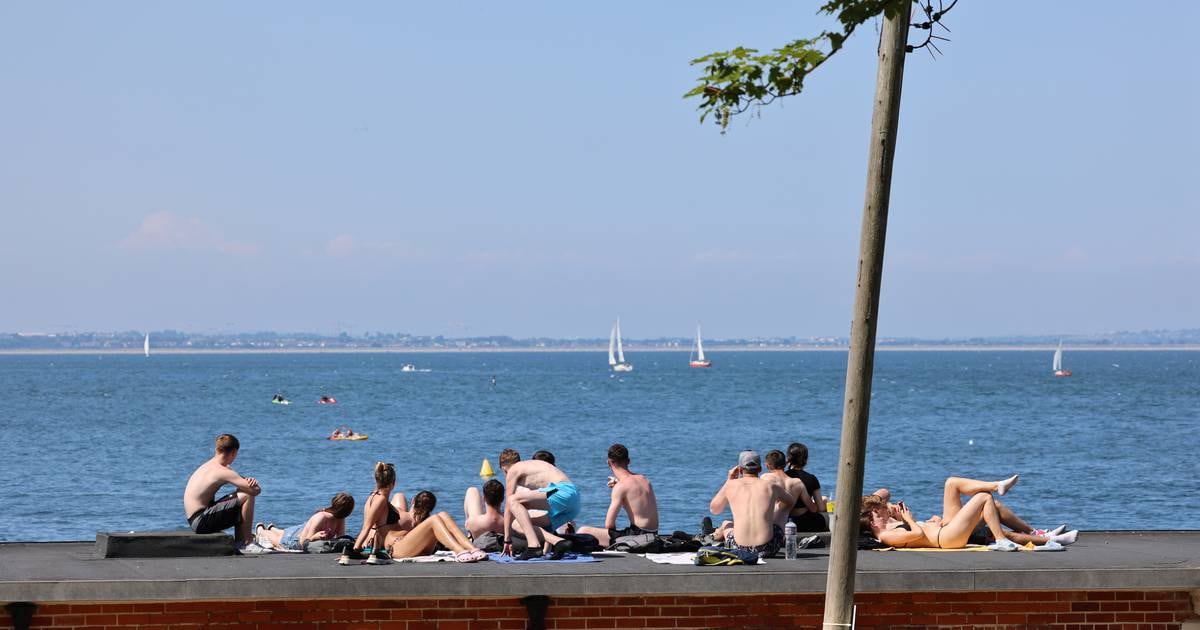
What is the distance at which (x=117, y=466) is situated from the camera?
2322 inches

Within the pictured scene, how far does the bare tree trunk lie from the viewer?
6.44 meters

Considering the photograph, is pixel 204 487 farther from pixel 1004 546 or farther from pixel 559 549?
pixel 1004 546

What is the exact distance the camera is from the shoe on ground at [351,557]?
39.4ft

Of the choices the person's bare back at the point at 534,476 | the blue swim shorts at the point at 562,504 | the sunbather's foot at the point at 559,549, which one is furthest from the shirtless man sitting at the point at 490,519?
the sunbather's foot at the point at 559,549

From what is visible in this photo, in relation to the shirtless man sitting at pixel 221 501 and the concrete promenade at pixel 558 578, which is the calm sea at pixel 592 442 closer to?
the shirtless man sitting at pixel 221 501

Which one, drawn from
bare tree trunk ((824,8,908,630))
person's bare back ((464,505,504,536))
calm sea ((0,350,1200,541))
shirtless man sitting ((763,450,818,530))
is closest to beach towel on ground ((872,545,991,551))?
shirtless man sitting ((763,450,818,530))

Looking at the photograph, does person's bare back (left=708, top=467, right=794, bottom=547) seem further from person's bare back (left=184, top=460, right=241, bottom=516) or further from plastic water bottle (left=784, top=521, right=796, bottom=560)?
person's bare back (left=184, top=460, right=241, bottom=516)

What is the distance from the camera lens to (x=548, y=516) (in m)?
12.8

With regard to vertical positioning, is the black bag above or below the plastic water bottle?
below

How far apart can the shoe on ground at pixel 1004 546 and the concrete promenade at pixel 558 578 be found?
459mm

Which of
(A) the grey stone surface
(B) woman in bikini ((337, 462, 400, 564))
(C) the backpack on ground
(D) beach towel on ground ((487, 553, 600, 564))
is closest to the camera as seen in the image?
(A) the grey stone surface

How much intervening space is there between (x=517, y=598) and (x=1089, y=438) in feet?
213

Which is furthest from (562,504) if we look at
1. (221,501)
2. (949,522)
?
(949,522)

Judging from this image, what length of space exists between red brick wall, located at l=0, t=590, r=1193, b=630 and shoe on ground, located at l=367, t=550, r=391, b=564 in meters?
1.02
